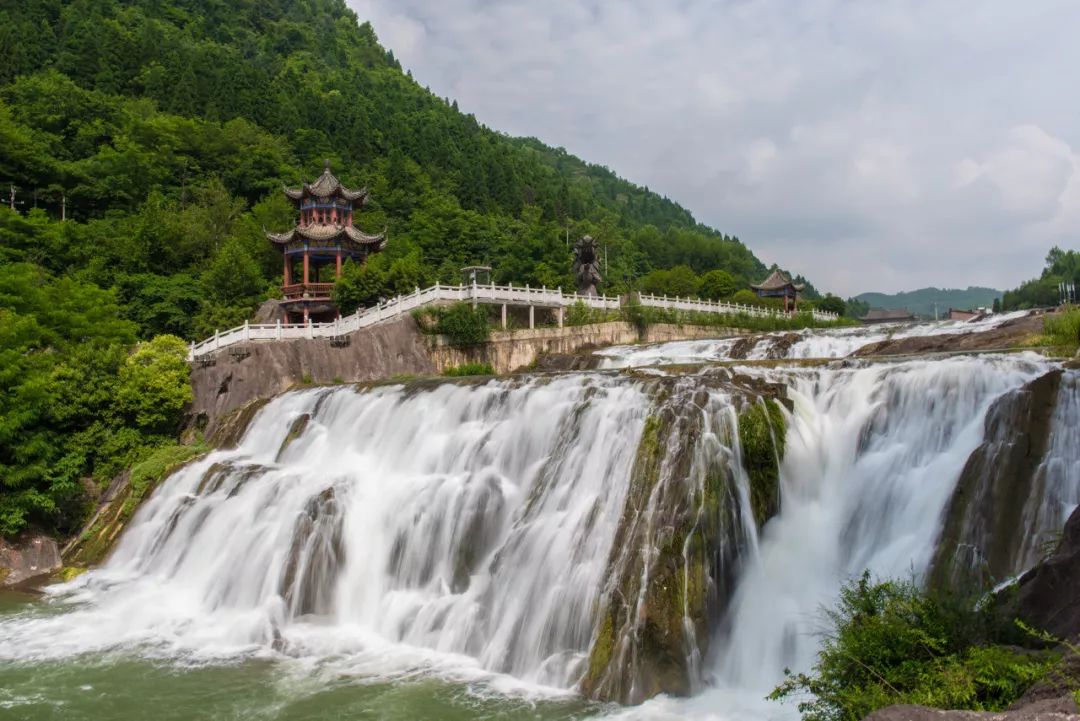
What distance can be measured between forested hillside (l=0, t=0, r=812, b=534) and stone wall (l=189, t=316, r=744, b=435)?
Result: 1.22 meters

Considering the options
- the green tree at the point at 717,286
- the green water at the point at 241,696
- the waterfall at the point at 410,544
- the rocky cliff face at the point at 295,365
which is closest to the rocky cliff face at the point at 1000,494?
the waterfall at the point at 410,544

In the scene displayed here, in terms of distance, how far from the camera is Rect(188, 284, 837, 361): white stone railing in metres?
28.4

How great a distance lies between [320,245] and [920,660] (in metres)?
36.0

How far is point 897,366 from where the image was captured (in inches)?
548

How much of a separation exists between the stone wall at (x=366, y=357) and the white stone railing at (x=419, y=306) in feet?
1.98

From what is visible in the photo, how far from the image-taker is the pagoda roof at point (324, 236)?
38.2 metres

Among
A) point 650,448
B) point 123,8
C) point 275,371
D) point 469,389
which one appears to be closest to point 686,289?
point 275,371

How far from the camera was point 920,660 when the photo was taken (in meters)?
7.07

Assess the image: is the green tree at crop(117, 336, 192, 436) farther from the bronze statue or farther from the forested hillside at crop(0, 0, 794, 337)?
the bronze statue

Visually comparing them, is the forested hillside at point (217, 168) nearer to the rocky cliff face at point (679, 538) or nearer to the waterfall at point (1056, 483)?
the rocky cliff face at point (679, 538)

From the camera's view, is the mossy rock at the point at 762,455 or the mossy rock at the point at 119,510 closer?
the mossy rock at the point at 762,455

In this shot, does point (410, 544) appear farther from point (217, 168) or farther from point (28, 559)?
point (217, 168)

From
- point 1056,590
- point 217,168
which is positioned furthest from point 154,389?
point 217,168

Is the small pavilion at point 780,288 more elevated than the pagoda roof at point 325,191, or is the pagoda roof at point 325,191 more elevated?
the pagoda roof at point 325,191
